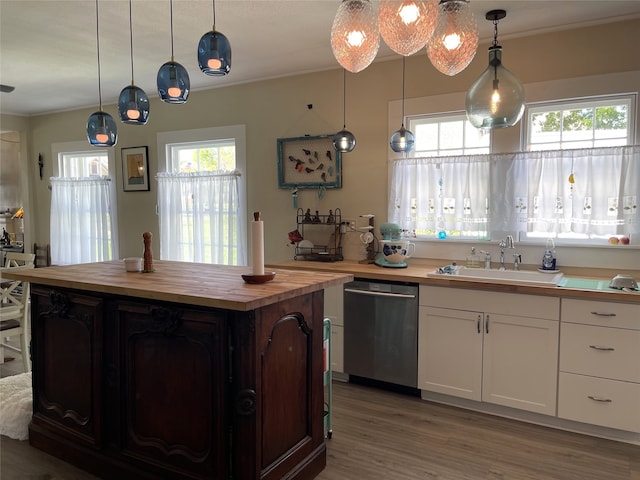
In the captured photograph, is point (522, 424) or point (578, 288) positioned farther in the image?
point (522, 424)

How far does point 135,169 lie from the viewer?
527 cm

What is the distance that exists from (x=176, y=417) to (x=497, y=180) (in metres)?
2.61

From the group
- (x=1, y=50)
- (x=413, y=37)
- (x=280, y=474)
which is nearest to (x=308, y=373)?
(x=280, y=474)

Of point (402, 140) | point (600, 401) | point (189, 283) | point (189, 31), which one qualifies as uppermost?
point (189, 31)

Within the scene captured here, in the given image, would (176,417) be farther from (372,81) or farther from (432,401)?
(372,81)

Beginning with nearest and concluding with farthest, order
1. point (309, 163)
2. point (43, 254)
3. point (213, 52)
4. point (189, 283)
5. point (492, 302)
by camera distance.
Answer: point (213, 52)
point (189, 283)
point (492, 302)
point (309, 163)
point (43, 254)

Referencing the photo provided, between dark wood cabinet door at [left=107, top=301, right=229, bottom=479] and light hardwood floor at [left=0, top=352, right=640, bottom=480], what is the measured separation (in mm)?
486

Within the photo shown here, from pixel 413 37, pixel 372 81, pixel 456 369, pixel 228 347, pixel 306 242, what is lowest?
pixel 456 369

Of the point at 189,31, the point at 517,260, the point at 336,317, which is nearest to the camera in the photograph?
the point at 189,31

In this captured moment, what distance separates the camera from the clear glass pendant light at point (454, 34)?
164 cm

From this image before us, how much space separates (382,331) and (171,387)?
64.4 inches

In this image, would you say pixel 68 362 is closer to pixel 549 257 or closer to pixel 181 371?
pixel 181 371

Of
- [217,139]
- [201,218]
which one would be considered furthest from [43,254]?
[217,139]

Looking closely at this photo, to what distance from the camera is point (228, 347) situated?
6.12 ft
